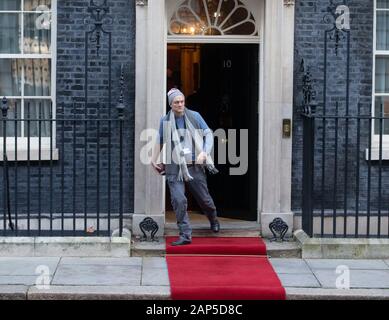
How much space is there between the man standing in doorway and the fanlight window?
1303mm

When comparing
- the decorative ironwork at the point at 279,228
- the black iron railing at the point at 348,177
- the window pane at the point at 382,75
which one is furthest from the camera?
the window pane at the point at 382,75

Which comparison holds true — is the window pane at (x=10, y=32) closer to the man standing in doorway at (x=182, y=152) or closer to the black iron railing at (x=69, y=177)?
the black iron railing at (x=69, y=177)

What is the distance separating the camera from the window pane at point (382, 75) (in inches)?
476

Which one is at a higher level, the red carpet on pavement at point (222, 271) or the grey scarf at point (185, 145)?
the grey scarf at point (185, 145)

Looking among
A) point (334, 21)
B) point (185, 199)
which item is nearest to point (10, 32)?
point (185, 199)

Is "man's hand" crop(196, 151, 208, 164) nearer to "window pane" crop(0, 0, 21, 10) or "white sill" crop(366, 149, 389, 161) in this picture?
"white sill" crop(366, 149, 389, 161)

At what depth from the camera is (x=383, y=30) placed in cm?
1202

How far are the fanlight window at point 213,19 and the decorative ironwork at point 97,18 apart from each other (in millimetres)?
908

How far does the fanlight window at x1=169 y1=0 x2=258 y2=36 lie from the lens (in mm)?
11898

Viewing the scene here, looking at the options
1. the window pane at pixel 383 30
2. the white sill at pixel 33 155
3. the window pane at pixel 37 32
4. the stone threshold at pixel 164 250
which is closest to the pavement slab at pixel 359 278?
the stone threshold at pixel 164 250

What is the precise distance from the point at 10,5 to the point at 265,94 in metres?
3.36

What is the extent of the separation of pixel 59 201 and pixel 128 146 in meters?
Answer: 1.09
